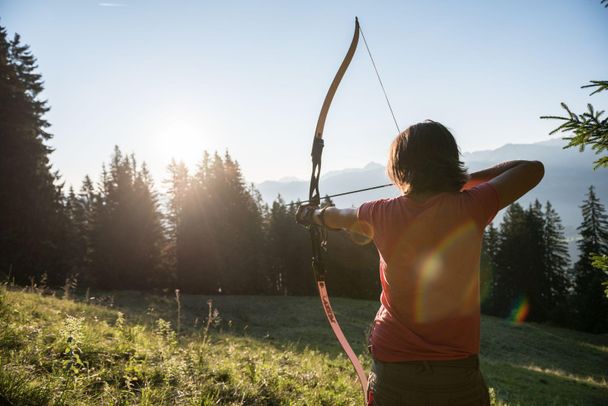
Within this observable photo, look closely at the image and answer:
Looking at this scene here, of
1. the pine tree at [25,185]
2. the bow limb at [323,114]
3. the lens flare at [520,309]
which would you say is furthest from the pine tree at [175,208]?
the lens flare at [520,309]

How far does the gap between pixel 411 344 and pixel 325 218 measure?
1.03m

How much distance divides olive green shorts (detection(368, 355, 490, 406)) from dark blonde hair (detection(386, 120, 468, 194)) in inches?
35.4

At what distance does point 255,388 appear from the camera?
4340mm

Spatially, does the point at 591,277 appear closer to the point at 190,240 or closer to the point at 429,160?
the point at 190,240

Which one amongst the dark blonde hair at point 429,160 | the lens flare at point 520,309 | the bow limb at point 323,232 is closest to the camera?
the dark blonde hair at point 429,160

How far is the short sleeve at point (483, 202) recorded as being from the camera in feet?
6.02

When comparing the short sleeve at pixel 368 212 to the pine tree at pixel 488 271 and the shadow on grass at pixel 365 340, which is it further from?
the pine tree at pixel 488 271

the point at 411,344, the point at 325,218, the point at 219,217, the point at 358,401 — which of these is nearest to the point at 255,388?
the point at 358,401

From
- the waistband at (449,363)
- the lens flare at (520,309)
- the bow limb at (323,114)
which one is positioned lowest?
the lens flare at (520,309)

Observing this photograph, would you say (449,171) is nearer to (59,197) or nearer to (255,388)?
(255,388)

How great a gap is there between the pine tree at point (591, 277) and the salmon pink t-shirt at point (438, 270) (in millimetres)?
48751

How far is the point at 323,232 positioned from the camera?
11.3 ft

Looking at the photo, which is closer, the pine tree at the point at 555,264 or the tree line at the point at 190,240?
the tree line at the point at 190,240

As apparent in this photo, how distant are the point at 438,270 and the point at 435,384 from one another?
21.8 inches
